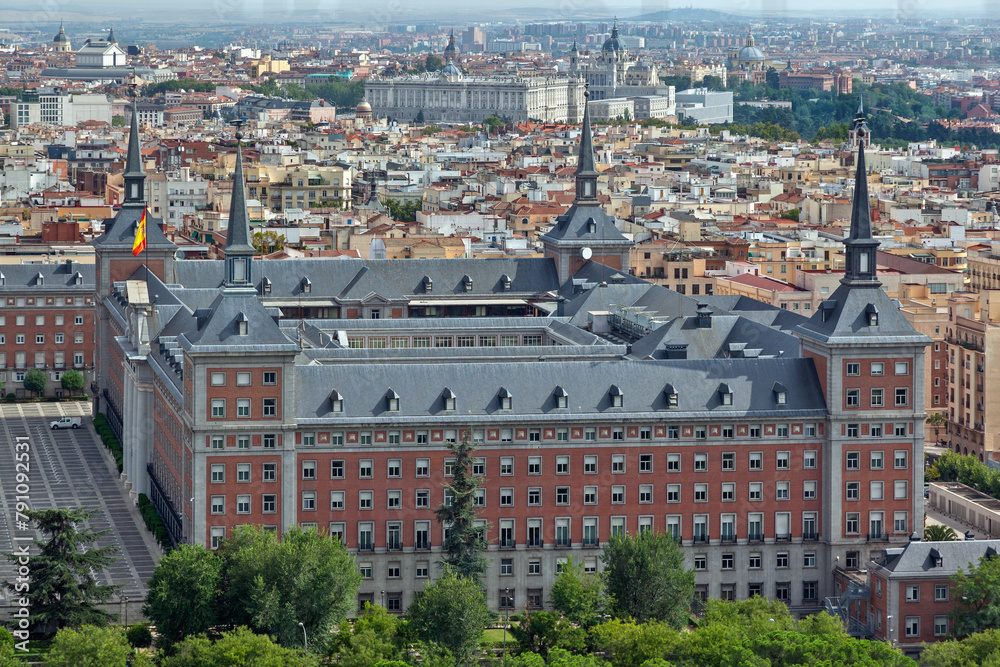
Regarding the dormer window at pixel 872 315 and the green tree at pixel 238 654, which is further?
the dormer window at pixel 872 315

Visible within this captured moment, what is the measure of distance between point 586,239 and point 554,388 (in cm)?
4751

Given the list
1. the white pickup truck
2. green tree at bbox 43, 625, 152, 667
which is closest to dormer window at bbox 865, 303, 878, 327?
green tree at bbox 43, 625, 152, 667

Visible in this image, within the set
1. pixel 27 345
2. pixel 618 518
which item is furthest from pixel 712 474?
pixel 27 345

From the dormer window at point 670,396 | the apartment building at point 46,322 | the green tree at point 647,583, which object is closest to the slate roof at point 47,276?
the apartment building at point 46,322

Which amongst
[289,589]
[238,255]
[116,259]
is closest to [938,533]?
[289,589]

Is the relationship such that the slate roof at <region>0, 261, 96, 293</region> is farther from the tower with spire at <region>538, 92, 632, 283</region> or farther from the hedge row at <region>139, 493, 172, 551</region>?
the hedge row at <region>139, 493, 172, 551</region>

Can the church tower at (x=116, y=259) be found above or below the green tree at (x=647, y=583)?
above

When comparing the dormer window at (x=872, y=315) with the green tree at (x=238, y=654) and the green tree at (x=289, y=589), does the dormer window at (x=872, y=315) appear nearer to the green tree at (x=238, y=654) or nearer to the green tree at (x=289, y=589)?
the green tree at (x=289, y=589)

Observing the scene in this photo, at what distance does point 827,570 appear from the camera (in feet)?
369

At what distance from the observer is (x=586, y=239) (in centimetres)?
15725

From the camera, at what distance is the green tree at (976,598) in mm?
100188

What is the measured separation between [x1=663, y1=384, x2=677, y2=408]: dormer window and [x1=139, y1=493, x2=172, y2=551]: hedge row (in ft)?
87.8

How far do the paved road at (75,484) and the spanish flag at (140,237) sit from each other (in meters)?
13.0

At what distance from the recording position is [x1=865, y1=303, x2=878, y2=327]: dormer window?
112188 mm
